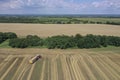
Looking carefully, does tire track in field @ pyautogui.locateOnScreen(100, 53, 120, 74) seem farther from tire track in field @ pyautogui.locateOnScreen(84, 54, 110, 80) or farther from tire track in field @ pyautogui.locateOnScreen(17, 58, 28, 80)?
tire track in field @ pyautogui.locateOnScreen(17, 58, 28, 80)

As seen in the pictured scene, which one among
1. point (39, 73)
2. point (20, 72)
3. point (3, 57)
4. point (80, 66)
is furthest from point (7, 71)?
point (80, 66)

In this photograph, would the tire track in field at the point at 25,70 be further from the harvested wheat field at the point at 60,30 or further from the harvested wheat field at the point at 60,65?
the harvested wheat field at the point at 60,30

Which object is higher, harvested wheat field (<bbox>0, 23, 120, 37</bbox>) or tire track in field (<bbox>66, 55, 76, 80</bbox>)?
tire track in field (<bbox>66, 55, 76, 80</bbox>)

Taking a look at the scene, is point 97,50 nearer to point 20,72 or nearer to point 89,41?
point 89,41

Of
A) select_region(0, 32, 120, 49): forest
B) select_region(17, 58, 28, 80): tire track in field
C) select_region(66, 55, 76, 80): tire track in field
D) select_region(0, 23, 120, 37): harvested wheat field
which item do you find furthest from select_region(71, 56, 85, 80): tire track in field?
select_region(0, 23, 120, 37): harvested wheat field

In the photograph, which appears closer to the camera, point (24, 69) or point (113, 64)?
point (24, 69)

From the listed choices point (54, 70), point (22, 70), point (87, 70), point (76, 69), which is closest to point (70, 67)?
point (76, 69)

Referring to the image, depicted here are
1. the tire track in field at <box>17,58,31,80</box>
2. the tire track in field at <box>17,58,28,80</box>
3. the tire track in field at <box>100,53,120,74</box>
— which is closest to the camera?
the tire track in field at <box>17,58,28,80</box>

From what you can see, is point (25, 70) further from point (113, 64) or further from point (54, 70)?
point (113, 64)
